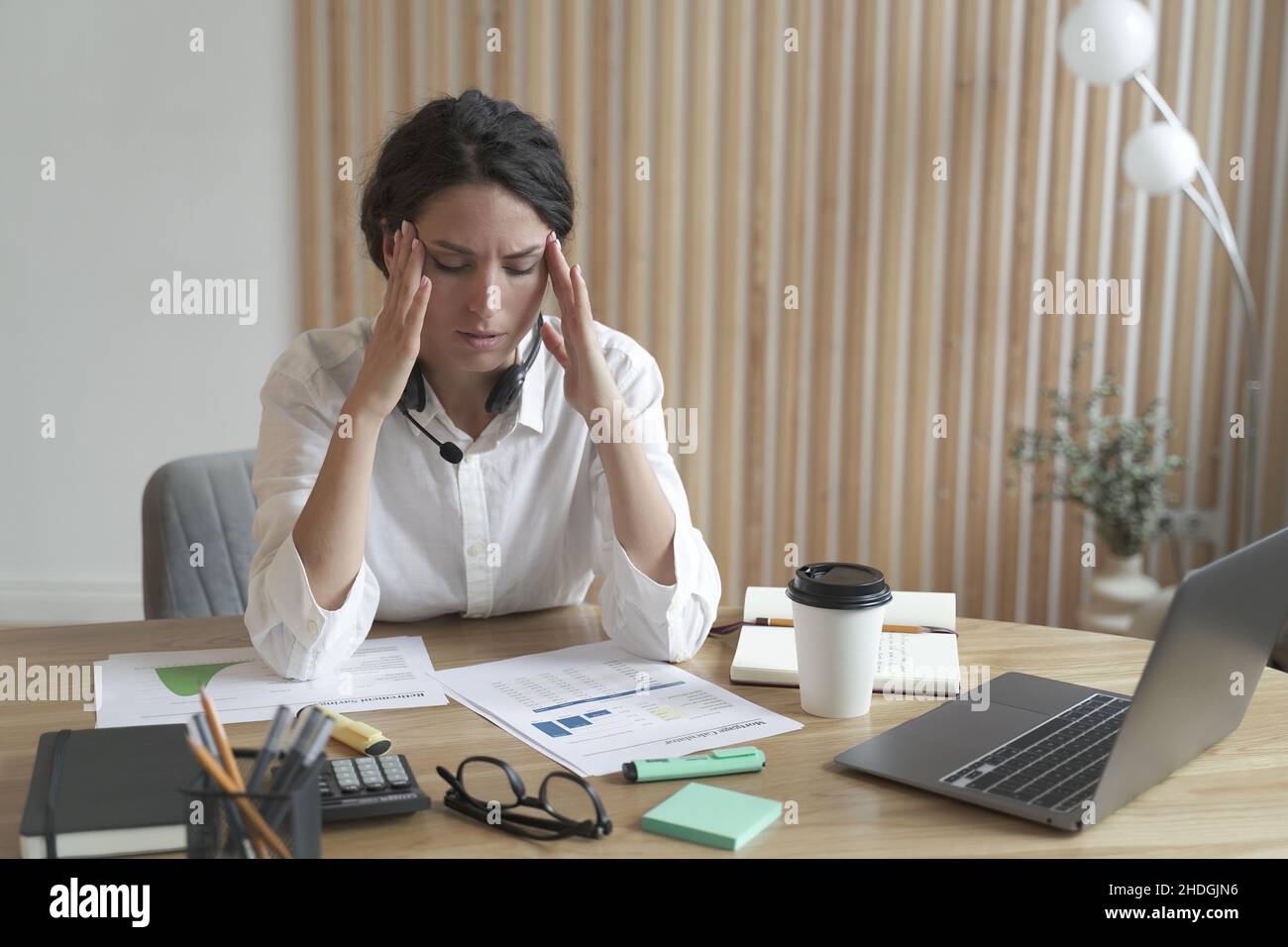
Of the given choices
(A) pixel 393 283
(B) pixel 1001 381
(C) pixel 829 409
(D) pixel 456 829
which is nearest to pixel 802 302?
(C) pixel 829 409

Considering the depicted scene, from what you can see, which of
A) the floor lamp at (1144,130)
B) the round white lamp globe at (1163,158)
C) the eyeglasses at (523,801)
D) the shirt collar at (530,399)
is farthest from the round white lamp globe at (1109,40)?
the eyeglasses at (523,801)

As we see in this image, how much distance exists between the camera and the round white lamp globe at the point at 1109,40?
9.25ft

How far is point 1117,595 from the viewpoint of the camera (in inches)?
128

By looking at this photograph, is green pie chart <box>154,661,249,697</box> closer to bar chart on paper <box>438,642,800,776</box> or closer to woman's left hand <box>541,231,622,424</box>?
bar chart on paper <box>438,642,800,776</box>

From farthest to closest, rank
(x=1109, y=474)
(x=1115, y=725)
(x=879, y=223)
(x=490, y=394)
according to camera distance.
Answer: (x=879, y=223)
(x=1109, y=474)
(x=490, y=394)
(x=1115, y=725)

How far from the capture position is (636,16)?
3.37 m

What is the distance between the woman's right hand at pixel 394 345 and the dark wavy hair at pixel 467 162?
0.11 metres

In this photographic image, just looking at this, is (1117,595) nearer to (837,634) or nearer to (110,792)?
(837,634)

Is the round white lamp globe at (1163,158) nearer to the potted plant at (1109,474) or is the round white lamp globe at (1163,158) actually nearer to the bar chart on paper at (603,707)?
the potted plant at (1109,474)

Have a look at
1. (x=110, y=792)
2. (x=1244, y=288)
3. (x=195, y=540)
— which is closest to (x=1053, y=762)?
(x=110, y=792)

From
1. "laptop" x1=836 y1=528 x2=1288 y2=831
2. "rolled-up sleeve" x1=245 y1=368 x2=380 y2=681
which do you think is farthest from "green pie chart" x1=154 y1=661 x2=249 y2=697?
"laptop" x1=836 y1=528 x2=1288 y2=831

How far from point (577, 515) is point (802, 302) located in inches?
71.6

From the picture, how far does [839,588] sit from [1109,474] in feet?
7.39

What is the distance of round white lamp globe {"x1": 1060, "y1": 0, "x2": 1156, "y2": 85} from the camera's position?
9.25ft
